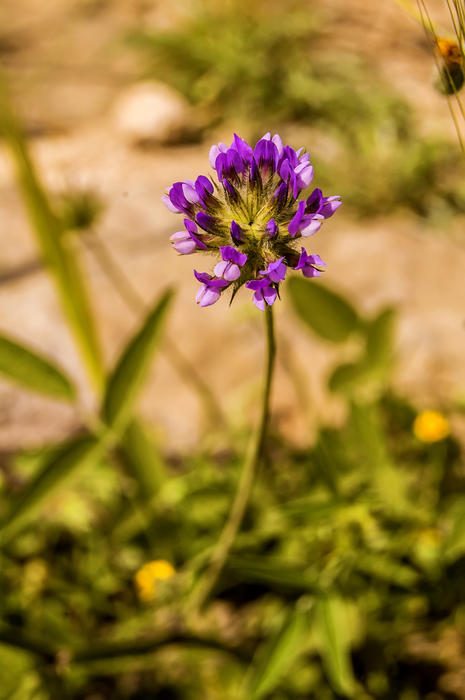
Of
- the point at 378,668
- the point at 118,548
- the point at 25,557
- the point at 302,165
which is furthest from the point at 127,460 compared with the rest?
the point at 302,165

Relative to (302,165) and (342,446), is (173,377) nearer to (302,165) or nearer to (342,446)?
(342,446)

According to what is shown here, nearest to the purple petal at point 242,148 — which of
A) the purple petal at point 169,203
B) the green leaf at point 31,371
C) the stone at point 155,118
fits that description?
the purple petal at point 169,203

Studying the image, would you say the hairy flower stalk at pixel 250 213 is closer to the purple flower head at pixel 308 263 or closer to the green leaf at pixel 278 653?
the purple flower head at pixel 308 263

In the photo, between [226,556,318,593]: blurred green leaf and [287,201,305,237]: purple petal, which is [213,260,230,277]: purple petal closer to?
[287,201,305,237]: purple petal

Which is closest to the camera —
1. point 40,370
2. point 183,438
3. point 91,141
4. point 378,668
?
point 40,370

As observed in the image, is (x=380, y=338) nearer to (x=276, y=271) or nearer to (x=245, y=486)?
(x=245, y=486)

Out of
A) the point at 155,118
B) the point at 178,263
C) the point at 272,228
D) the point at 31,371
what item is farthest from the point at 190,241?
the point at 155,118
